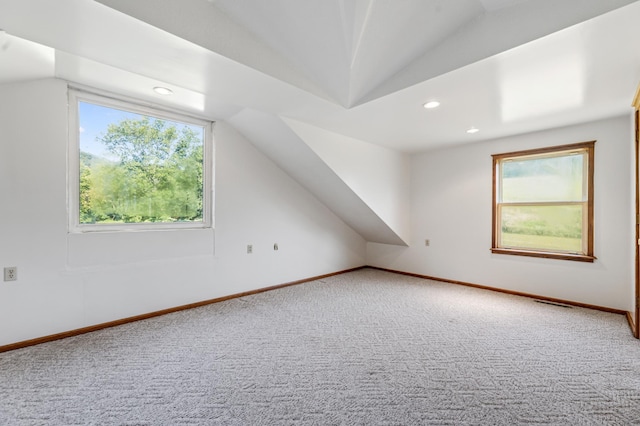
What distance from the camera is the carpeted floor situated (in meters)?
1.58

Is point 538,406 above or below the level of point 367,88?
below

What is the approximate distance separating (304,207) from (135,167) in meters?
2.35

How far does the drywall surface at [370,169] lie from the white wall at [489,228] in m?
0.27

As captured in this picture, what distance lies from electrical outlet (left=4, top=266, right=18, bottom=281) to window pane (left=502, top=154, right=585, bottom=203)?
544 cm

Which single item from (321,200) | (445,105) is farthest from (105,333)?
(445,105)

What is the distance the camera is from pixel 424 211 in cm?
475

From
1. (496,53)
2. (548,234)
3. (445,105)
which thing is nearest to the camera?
(496,53)

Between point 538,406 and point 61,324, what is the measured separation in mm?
3682

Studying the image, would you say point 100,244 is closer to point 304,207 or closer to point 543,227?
point 304,207

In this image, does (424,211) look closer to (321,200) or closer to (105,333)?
(321,200)

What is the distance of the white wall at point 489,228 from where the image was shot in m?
3.07

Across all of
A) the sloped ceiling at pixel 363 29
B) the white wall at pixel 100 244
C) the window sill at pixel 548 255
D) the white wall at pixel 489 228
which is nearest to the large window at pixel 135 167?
the white wall at pixel 100 244

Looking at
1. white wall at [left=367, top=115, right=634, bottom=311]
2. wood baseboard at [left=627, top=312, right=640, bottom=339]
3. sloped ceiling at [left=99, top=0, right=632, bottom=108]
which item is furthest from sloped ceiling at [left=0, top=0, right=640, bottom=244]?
wood baseboard at [left=627, top=312, right=640, bottom=339]

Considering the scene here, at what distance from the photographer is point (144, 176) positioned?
309 cm
